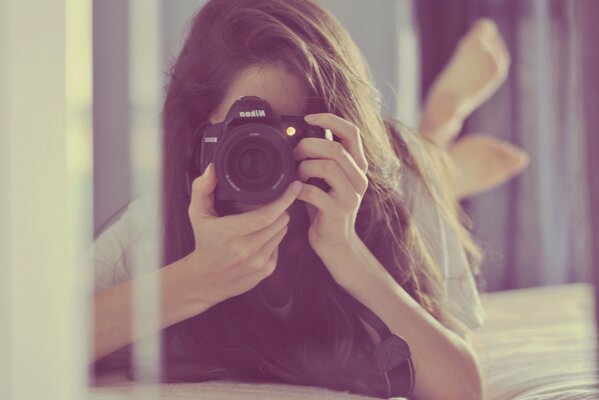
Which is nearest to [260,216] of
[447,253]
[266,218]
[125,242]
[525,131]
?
[266,218]

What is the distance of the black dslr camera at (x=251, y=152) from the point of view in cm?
51

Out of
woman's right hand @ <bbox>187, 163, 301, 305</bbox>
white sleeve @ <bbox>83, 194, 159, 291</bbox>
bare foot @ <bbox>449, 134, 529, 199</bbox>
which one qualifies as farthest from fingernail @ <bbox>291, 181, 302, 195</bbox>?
bare foot @ <bbox>449, 134, 529, 199</bbox>

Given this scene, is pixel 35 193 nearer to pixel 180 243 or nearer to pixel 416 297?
pixel 180 243

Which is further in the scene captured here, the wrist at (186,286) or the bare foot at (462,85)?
the bare foot at (462,85)

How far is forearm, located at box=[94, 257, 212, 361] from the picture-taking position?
511 millimetres

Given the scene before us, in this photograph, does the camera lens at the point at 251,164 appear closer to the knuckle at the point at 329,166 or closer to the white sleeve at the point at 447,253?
the knuckle at the point at 329,166

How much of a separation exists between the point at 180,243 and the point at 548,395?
0.33 metres

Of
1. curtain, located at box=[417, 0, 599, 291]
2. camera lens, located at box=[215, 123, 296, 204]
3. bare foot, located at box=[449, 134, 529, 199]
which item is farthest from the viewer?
curtain, located at box=[417, 0, 599, 291]

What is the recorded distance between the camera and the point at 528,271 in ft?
5.53

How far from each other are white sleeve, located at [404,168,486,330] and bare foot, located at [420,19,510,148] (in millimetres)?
738

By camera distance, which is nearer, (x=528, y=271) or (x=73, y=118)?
(x=73, y=118)

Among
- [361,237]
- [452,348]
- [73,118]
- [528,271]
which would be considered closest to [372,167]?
[361,237]

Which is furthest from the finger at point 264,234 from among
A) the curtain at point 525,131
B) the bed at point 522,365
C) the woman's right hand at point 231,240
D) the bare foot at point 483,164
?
A: the curtain at point 525,131

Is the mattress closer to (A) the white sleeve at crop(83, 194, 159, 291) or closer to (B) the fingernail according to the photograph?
(B) the fingernail
